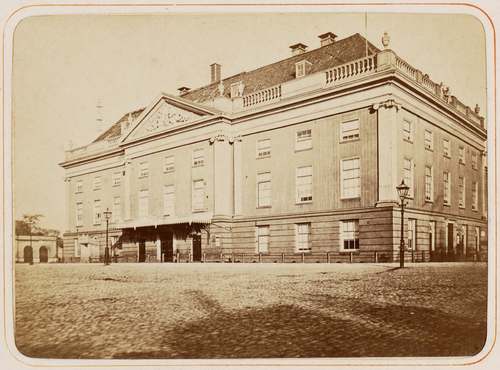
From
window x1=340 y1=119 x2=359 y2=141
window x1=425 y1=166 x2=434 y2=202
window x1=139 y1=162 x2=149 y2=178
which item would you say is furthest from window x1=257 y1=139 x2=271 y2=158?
window x1=425 y1=166 x2=434 y2=202

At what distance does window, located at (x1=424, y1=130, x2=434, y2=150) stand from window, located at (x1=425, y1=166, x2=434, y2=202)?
0.51m

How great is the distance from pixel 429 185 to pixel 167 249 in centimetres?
653

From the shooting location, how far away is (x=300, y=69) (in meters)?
10.8

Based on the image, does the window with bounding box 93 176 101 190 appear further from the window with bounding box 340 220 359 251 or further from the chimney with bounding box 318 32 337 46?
the chimney with bounding box 318 32 337 46

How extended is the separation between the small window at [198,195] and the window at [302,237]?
105 inches

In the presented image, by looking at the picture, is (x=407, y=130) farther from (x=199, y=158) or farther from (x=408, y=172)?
(x=199, y=158)

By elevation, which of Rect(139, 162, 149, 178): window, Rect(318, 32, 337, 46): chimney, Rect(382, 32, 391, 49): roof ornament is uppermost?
Rect(318, 32, 337, 46): chimney

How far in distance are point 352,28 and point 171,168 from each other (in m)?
6.59

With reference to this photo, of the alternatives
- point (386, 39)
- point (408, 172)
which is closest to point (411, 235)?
point (408, 172)

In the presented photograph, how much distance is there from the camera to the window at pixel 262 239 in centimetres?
1099

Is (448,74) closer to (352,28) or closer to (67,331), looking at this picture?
(352,28)

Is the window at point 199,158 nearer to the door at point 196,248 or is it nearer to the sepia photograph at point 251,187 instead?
the sepia photograph at point 251,187

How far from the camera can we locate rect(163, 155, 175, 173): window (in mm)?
12383

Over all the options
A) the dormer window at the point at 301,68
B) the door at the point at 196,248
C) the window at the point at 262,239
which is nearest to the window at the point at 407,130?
the dormer window at the point at 301,68
